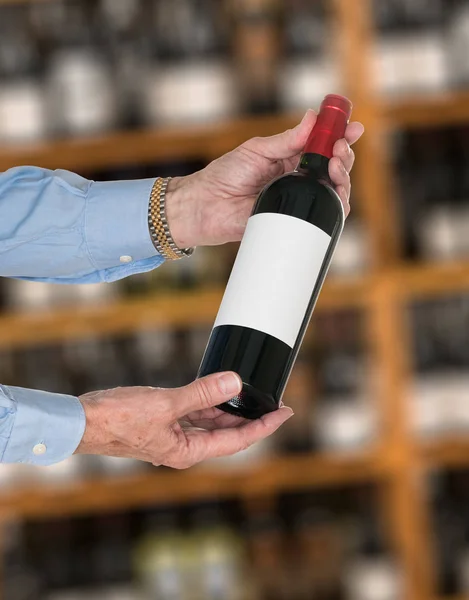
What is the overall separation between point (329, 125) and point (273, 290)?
5.8 inches

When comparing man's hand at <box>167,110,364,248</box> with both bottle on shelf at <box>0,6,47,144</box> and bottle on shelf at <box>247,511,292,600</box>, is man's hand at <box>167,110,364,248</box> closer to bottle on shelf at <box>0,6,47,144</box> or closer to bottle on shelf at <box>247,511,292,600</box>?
bottle on shelf at <box>0,6,47,144</box>


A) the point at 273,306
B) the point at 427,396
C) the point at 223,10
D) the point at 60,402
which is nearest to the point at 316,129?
the point at 273,306

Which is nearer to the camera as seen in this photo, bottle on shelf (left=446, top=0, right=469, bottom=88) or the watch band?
the watch band

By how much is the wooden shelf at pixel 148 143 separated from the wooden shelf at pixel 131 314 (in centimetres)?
25

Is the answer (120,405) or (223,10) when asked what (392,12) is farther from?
(120,405)

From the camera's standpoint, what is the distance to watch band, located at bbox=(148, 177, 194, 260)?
73 centimetres

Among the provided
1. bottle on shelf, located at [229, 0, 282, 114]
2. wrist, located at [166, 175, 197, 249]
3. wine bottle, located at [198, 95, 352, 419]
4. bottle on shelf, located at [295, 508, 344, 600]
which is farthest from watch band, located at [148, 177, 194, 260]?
bottle on shelf, located at [295, 508, 344, 600]

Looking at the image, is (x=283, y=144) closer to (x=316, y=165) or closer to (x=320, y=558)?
(x=316, y=165)

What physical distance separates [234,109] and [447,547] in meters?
0.84

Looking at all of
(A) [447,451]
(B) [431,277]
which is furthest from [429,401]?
(B) [431,277]

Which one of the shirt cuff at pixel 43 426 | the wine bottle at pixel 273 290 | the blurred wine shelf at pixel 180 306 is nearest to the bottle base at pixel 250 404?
the wine bottle at pixel 273 290

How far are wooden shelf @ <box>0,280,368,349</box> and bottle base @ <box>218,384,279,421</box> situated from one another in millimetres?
827

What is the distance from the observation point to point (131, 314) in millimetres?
1488

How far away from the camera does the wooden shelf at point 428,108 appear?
1.46 meters
